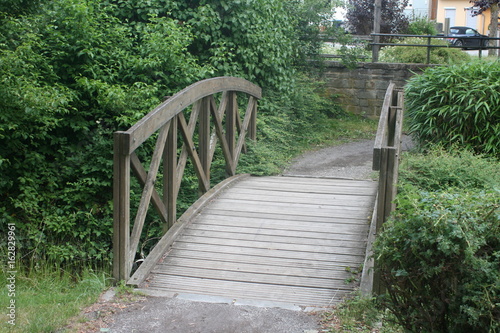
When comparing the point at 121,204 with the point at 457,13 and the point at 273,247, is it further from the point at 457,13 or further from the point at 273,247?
the point at 457,13

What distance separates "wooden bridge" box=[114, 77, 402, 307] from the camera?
14.6 feet

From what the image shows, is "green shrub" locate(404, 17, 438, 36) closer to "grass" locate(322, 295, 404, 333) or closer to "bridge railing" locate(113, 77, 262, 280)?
"bridge railing" locate(113, 77, 262, 280)

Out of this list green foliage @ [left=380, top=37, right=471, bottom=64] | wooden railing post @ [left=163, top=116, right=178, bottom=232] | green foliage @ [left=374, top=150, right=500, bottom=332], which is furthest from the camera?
green foliage @ [left=380, top=37, right=471, bottom=64]

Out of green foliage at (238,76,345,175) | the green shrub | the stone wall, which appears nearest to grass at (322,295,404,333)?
green foliage at (238,76,345,175)

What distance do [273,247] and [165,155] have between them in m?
1.25

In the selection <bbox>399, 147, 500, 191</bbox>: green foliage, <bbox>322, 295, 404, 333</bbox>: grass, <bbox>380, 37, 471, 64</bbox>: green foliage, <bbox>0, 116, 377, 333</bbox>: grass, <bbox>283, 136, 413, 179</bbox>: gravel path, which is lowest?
<bbox>0, 116, 377, 333</bbox>: grass

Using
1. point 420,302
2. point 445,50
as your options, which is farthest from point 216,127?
point 445,50

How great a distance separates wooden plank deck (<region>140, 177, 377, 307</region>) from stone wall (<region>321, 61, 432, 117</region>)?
7.12 m

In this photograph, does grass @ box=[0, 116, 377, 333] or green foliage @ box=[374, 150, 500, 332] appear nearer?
green foliage @ box=[374, 150, 500, 332]

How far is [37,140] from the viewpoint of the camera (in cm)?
694

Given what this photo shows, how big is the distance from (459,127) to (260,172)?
2891mm

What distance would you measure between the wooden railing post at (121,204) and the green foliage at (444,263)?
2003 mm

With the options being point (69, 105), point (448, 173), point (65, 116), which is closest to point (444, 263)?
point (448, 173)

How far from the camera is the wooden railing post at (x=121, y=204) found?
4.37 metres
